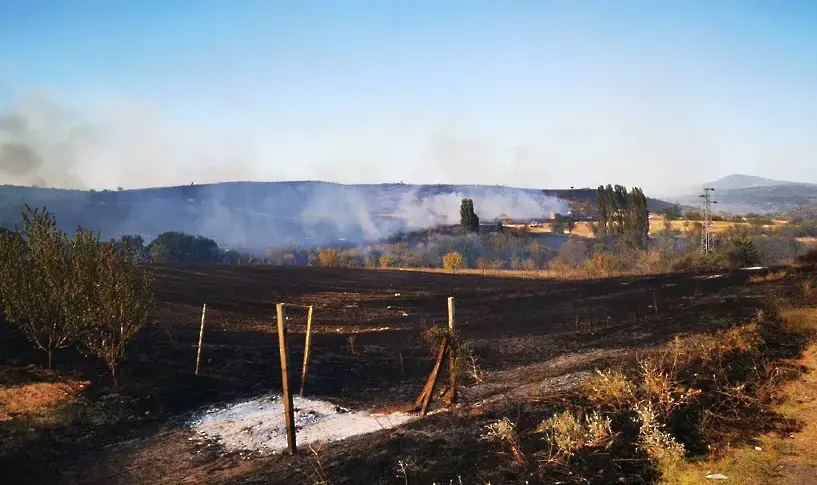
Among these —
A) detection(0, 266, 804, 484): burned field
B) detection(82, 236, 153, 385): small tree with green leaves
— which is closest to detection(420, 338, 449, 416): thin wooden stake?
detection(0, 266, 804, 484): burned field

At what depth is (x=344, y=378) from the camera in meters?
15.7

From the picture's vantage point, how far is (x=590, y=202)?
6048 inches

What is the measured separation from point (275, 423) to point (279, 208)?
13755cm

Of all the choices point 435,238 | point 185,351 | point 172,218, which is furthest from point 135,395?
point 172,218

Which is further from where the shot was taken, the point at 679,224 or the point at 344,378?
the point at 679,224

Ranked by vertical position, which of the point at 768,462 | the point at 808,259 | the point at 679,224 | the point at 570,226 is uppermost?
the point at 570,226

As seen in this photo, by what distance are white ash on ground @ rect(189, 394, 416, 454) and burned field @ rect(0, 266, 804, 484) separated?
419 mm

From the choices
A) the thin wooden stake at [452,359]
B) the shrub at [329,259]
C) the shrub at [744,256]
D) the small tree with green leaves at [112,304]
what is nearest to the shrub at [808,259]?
the shrub at [744,256]

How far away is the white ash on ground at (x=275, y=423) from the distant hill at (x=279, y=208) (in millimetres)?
99191

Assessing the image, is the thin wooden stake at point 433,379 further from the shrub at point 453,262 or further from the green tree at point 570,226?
the green tree at point 570,226

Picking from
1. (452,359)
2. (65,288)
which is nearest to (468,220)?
(65,288)

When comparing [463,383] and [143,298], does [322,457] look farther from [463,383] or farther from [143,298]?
[143,298]

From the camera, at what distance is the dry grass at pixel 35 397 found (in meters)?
11.8

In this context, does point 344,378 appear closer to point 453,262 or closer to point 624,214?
point 453,262
